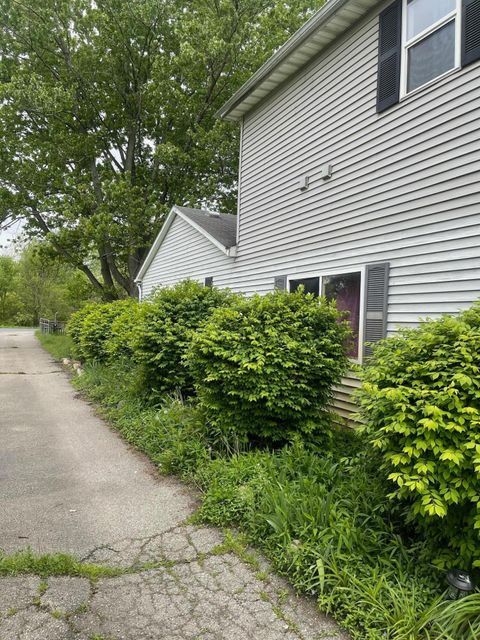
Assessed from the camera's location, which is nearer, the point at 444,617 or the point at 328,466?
the point at 444,617

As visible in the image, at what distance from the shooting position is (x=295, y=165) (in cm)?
722

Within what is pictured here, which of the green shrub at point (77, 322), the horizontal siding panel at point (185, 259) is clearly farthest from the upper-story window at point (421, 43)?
the green shrub at point (77, 322)

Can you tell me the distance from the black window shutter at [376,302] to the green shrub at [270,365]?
28.6 inches

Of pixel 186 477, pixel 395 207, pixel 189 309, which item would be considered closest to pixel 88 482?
pixel 186 477

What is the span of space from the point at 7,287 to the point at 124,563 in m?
44.3

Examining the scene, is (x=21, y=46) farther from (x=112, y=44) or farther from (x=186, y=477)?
(x=186, y=477)

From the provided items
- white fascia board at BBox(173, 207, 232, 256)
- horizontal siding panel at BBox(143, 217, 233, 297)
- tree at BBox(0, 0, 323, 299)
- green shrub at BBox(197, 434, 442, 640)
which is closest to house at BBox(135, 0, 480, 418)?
white fascia board at BBox(173, 207, 232, 256)

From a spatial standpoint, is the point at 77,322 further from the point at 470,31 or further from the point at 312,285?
the point at 470,31

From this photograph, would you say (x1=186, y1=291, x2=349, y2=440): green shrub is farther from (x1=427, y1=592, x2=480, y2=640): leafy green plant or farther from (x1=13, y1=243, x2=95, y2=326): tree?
(x1=13, y1=243, x2=95, y2=326): tree

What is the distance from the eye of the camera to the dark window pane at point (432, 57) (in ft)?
15.3

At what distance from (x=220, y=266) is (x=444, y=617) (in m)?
8.42

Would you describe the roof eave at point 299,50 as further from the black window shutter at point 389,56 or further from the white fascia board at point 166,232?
the white fascia board at point 166,232

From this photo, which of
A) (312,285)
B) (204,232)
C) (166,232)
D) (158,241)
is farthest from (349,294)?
(158,241)

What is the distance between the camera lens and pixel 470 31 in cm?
439
